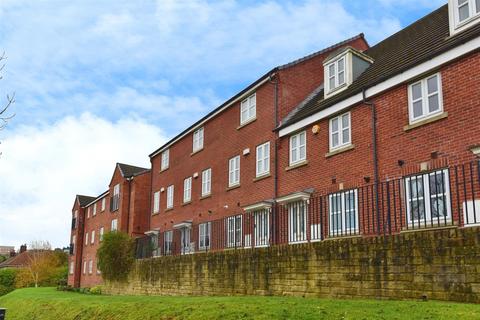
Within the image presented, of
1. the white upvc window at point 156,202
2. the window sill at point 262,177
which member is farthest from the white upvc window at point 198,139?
the window sill at point 262,177

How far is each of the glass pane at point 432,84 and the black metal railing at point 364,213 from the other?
7.31ft

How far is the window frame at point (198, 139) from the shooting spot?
27766 mm

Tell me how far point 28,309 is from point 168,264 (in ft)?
29.3

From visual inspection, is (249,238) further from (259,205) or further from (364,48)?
(364,48)

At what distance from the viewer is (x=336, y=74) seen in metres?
18.5

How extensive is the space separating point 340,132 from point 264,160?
5041 mm

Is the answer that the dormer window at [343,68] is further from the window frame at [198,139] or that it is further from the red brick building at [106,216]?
the red brick building at [106,216]

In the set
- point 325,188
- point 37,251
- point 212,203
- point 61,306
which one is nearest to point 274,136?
point 325,188

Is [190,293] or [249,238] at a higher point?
[249,238]

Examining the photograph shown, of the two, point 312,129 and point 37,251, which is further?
point 37,251

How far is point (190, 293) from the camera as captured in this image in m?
17.8

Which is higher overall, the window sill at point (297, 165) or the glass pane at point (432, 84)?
the glass pane at point (432, 84)

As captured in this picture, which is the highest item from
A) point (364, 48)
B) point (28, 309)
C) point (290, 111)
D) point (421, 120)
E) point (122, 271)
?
point (364, 48)

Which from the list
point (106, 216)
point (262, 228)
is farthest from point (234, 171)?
point (106, 216)
